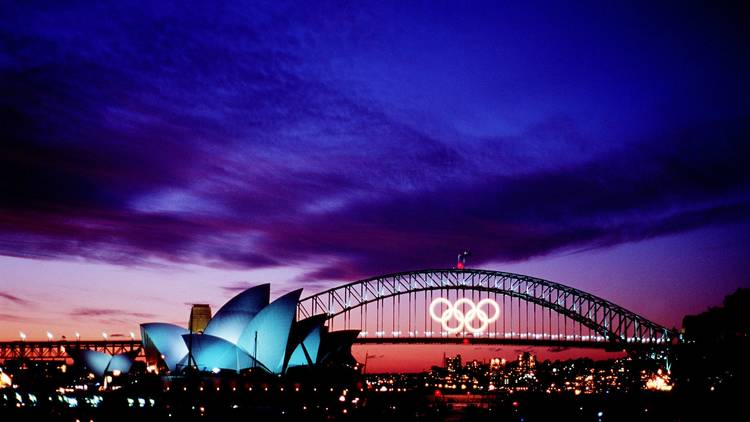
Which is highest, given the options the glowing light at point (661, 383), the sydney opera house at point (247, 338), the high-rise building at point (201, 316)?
the high-rise building at point (201, 316)

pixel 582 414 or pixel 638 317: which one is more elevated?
pixel 638 317

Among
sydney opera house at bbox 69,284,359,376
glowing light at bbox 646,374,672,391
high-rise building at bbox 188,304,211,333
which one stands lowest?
glowing light at bbox 646,374,672,391

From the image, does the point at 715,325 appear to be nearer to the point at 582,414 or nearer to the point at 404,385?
the point at 582,414

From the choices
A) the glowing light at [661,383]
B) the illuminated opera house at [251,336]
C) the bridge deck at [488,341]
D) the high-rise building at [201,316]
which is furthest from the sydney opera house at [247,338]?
the glowing light at [661,383]

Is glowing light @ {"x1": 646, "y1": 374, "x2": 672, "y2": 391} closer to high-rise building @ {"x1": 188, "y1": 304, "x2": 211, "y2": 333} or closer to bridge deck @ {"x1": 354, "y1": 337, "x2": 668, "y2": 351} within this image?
bridge deck @ {"x1": 354, "y1": 337, "x2": 668, "y2": 351}

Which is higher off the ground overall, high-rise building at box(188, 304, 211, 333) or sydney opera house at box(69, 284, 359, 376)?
high-rise building at box(188, 304, 211, 333)

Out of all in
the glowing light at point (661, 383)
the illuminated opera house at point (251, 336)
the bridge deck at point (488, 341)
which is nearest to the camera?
the illuminated opera house at point (251, 336)

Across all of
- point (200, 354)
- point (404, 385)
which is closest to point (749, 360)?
point (200, 354)

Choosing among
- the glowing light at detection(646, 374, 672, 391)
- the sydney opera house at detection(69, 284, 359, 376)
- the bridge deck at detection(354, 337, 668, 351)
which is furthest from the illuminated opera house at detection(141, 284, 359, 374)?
the glowing light at detection(646, 374, 672, 391)

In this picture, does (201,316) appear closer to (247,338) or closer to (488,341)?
(247,338)

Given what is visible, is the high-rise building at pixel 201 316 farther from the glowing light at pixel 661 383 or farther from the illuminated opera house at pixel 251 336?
the glowing light at pixel 661 383

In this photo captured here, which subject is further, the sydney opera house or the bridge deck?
the bridge deck

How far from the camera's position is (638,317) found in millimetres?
140750

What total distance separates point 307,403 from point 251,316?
2623 cm
